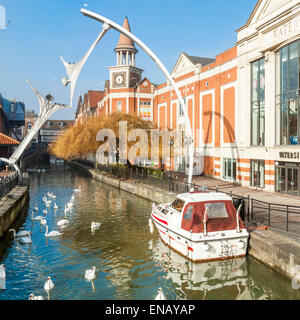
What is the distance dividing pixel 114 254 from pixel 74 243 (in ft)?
7.97

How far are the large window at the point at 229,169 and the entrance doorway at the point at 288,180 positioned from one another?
22.5 ft

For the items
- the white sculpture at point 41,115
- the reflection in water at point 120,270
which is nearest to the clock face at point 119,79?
the white sculpture at point 41,115

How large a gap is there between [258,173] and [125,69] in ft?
122

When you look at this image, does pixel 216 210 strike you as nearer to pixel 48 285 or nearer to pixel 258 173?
pixel 48 285

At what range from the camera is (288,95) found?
20516mm

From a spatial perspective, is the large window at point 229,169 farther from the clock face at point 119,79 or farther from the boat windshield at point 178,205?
the clock face at point 119,79

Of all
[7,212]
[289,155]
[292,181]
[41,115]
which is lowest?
[7,212]

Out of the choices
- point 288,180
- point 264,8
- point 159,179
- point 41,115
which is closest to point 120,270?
point 288,180

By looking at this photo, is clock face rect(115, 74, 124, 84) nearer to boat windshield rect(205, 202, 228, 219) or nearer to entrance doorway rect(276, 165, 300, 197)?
entrance doorway rect(276, 165, 300, 197)

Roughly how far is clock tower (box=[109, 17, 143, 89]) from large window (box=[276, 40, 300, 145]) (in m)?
35.9

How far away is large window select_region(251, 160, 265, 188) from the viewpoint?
76.6 ft

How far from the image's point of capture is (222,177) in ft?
101

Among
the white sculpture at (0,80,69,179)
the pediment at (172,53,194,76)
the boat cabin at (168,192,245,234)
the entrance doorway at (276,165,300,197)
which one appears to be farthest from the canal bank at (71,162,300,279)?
the pediment at (172,53,194,76)

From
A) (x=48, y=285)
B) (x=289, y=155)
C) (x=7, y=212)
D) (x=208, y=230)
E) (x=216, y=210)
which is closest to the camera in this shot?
(x=48, y=285)
